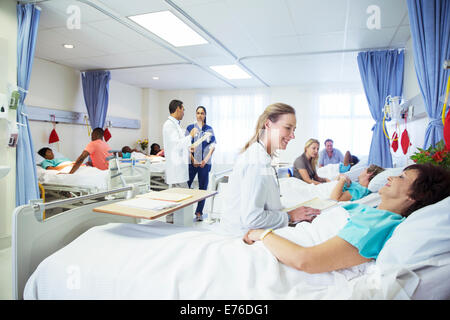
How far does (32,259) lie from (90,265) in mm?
344

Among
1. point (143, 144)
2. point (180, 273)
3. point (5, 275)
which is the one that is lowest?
point (5, 275)

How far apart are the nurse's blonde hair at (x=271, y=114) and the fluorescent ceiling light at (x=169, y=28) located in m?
1.95

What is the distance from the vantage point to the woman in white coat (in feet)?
4.49

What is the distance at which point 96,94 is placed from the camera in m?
5.09

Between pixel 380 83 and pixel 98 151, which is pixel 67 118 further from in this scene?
pixel 380 83

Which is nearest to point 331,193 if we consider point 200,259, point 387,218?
point 387,218

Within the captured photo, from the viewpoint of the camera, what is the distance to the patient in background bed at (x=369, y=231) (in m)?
1.00

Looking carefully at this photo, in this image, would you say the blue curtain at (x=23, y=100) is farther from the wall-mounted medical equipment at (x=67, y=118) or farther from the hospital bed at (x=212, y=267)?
the hospital bed at (x=212, y=267)

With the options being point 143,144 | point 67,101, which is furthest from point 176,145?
point 143,144

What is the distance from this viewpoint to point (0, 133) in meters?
2.65

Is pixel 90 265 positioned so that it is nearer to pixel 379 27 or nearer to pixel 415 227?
pixel 415 227

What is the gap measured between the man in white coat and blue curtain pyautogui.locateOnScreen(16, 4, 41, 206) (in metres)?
1.35

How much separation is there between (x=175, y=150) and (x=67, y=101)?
9.60 feet

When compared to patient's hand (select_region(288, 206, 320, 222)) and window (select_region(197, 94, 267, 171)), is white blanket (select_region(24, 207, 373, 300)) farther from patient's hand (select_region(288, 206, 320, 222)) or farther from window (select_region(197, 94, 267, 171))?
window (select_region(197, 94, 267, 171))
